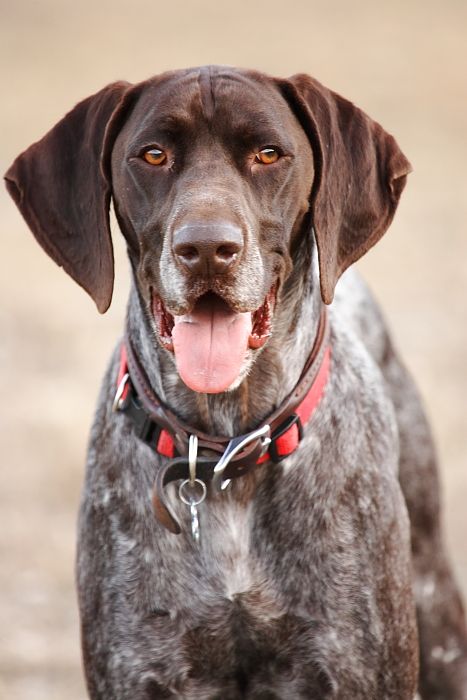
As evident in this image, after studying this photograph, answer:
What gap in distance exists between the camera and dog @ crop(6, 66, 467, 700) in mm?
4117

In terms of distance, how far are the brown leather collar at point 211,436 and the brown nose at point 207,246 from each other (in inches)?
24.4

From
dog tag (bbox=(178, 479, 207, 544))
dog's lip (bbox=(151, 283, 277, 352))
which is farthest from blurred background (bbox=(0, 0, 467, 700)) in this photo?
dog's lip (bbox=(151, 283, 277, 352))

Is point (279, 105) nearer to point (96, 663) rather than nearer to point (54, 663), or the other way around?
point (96, 663)

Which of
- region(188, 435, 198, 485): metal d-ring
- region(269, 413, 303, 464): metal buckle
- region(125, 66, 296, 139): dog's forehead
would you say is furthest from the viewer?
region(269, 413, 303, 464): metal buckle

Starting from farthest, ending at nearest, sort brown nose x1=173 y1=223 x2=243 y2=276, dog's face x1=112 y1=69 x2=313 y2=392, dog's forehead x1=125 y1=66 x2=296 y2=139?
dog's forehead x1=125 y1=66 x2=296 y2=139
dog's face x1=112 y1=69 x2=313 y2=392
brown nose x1=173 y1=223 x2=243 y2=276

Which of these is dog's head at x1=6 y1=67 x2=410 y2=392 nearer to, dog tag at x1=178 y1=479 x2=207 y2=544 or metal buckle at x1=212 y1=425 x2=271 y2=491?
metal buckle at x1=212 y1=425 x2=271 y2=491

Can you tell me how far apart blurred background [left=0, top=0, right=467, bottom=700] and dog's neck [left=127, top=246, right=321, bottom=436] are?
2576 mm

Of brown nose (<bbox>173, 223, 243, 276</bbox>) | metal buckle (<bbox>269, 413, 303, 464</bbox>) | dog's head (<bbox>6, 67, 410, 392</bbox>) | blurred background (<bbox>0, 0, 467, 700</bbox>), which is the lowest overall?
metal buckle (<bbox>269, 413, 303, 464</bbox>)

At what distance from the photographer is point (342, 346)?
4.78 m

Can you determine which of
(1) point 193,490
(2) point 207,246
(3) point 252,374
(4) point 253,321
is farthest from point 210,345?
(1) point 193,490

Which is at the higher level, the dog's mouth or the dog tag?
the dog's mouth

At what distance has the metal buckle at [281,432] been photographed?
14.1 feet

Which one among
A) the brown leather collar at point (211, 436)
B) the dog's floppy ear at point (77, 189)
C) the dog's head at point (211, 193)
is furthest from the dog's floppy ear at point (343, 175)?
the dog's floppy ear at point (77, 189)

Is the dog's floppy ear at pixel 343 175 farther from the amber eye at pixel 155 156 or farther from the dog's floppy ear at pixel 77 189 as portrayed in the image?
the dog's floppy ear at pixel 77 189
